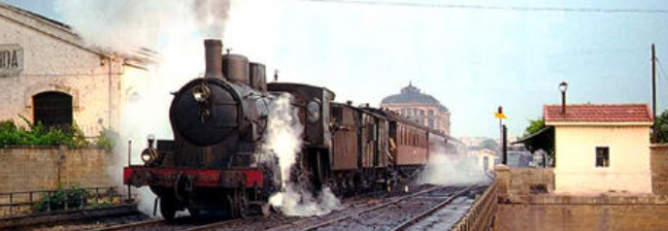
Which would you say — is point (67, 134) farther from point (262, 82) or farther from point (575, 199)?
point (575, 199)

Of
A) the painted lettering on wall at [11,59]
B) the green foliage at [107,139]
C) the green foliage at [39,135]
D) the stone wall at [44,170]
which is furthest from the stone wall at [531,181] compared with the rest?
the painted lettering on wall at [11,59]

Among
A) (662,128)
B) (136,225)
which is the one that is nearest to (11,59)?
(136,225)

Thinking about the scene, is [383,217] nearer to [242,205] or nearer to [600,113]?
[242,205]

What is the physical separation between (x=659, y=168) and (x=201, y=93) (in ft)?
61.7

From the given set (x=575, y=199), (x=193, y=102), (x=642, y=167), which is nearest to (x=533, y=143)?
(x=642, y=167)

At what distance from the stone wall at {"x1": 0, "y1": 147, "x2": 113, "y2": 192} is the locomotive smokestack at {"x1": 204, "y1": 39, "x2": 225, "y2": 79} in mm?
12242

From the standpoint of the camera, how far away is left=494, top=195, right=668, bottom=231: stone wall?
2517cm

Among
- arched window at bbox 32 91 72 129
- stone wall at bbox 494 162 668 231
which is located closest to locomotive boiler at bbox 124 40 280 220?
stone wall at bbox 494 162 668 231

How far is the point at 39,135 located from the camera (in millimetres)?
28078

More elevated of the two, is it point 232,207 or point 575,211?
point 232,207

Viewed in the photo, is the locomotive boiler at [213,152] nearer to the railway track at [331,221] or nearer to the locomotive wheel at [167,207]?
→ the locomotive wheel at [167,207]

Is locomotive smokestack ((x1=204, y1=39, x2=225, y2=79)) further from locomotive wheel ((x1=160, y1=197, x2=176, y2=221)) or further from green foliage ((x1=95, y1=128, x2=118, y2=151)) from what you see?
green foliage ((x1=95, y1=128, x2=118, y2=151))

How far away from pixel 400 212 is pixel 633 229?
1132cm

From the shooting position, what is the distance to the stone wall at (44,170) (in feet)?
84.4
